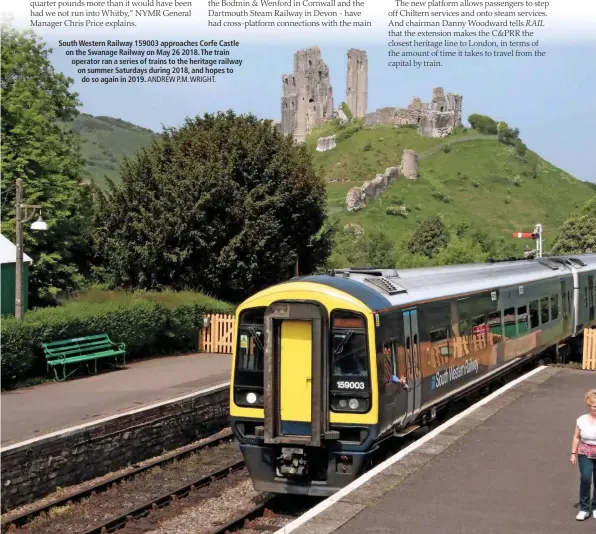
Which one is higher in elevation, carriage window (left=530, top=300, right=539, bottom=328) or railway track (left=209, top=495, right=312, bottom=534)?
carriage window (left=530, top=300, right=539, bottom=328)

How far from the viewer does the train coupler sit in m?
11.0

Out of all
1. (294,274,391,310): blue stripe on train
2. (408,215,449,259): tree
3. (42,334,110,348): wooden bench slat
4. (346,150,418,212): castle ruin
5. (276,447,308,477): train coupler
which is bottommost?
(276,447,308,477): train coupler

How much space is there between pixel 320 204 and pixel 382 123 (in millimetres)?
130742

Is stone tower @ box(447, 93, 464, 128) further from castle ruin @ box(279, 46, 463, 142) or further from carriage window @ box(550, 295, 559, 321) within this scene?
carriage window @ box(550, 295, 559, 321)

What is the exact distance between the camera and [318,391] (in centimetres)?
1089

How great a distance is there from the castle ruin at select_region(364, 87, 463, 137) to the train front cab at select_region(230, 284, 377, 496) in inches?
5770

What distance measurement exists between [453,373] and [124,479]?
571 cm

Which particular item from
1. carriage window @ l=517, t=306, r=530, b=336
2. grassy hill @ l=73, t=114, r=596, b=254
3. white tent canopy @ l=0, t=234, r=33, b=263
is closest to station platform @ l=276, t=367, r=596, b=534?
carriage window @ l=517, t=306, r=530, b=336

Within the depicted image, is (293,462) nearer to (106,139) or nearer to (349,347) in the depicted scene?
(349,347)

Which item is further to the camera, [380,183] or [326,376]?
[380,183]

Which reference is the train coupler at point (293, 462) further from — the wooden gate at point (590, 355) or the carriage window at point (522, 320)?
the wooden gate at point (590, 355)

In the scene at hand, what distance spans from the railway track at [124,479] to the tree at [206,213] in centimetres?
1202

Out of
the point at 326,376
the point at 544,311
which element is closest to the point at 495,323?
the point at 544,311

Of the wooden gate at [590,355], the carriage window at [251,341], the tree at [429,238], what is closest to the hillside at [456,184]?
the tree at [429,238]
